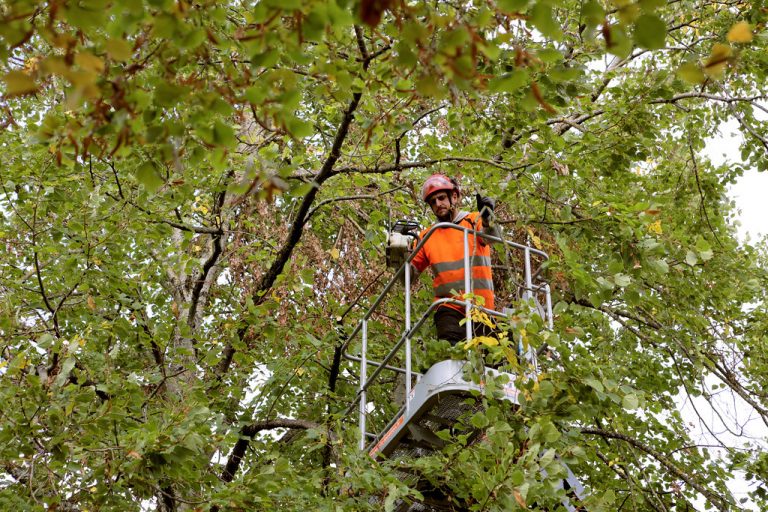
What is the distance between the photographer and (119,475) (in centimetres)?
533

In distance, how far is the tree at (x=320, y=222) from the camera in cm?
278

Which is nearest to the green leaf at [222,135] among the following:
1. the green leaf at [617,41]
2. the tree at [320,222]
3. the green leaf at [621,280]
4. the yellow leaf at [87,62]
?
the tree at [320,222]

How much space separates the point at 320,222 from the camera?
9648mm

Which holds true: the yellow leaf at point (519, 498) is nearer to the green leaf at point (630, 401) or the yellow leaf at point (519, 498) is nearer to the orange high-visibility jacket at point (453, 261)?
the green leaf at point (630, 401)

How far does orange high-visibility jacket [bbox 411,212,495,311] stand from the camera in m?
6.12

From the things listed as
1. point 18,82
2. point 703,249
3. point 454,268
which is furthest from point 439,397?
point 18,82

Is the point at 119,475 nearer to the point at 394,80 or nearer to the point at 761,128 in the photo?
the point at 394,80

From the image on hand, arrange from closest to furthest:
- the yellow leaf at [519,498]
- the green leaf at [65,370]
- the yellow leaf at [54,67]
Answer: the yellow leaf at [54,67] < the yellow leaf at [519,498] < the green leaf at [65,370]

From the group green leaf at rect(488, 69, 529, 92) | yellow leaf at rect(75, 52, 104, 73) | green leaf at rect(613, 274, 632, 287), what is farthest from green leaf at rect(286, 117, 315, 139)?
green leaf at rect(613, 274, 632, 287)

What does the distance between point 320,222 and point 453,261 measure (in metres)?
3.65

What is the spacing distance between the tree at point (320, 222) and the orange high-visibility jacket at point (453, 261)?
46 cm

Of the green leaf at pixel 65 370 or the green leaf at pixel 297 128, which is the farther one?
the green leaf at pixel 65 370

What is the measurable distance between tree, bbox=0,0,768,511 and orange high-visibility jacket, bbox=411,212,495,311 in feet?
1.50

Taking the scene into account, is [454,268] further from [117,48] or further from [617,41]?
[117,48]
